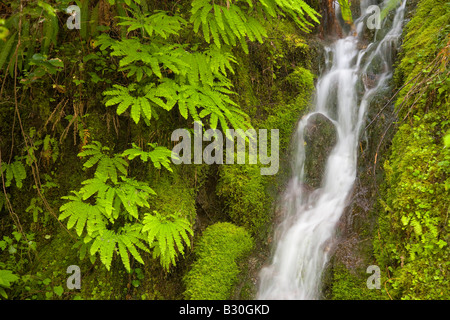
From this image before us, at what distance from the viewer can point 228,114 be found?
3.45 m

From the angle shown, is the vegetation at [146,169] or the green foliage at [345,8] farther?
the green foliage at [345,8]

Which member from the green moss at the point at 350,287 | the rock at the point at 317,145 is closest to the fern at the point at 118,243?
the green moss at the point at 350,287

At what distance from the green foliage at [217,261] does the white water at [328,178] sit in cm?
51

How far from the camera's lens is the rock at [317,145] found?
17.0 ft

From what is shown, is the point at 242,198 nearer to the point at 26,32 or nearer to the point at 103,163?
the point at 103,163

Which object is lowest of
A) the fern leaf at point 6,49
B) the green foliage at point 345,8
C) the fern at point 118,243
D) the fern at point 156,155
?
the fern at point 118,243

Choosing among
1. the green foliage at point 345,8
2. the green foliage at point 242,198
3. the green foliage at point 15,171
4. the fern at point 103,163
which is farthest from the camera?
the green foliage at point 242,198

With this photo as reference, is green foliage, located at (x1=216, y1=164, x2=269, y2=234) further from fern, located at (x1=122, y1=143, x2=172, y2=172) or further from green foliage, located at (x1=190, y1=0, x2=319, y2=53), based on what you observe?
green foliage, located at (x1=190, y1=0, x2=319, y2=53)

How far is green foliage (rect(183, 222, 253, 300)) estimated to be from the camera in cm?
390

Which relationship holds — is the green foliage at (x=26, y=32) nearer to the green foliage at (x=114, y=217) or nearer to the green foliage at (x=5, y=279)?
the green foliage at (x=114, y=217)
